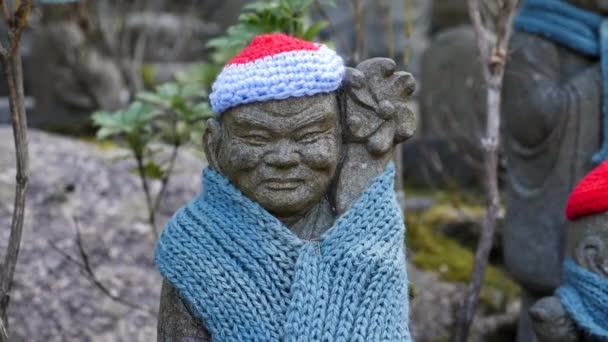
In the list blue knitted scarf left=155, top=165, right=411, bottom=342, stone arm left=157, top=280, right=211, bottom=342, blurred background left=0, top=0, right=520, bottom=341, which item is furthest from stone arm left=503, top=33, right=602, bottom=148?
stone arm left=157, top=280, right=211, bottom=342

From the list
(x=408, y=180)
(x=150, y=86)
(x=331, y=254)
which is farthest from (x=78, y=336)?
(x=150, y=86)

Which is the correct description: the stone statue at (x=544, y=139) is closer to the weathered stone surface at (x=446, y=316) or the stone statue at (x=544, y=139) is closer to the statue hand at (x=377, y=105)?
the weathered stone surface at (x=446, y=316)

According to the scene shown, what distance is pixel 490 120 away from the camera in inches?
119

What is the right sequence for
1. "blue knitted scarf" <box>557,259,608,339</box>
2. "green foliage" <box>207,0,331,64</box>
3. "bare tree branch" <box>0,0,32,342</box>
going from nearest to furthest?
"bare tree branch" <box>0,0,32,342</box>
"blue knitted scarf" <box>557,259,608,339</box>
"green foliage" <box>207,0,331,64</box>

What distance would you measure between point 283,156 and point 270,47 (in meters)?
0.24

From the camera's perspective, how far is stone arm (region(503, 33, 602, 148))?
10.6ft

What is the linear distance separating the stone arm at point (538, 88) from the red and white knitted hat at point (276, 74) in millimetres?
1296

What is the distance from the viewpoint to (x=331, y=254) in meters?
2.14

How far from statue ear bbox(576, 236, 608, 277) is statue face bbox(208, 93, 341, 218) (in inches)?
31.7

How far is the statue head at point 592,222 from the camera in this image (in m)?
2.53

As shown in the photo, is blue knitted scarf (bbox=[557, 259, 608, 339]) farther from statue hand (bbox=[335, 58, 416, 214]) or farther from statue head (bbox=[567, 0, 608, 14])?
statue head (bbox=[567, 0, 608, 14])

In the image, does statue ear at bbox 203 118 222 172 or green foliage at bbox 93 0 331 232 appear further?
green foliage at bbox 93 0 331 232

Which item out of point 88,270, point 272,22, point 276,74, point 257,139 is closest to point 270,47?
point 276,74

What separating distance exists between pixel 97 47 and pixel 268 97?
3974 millimetres
